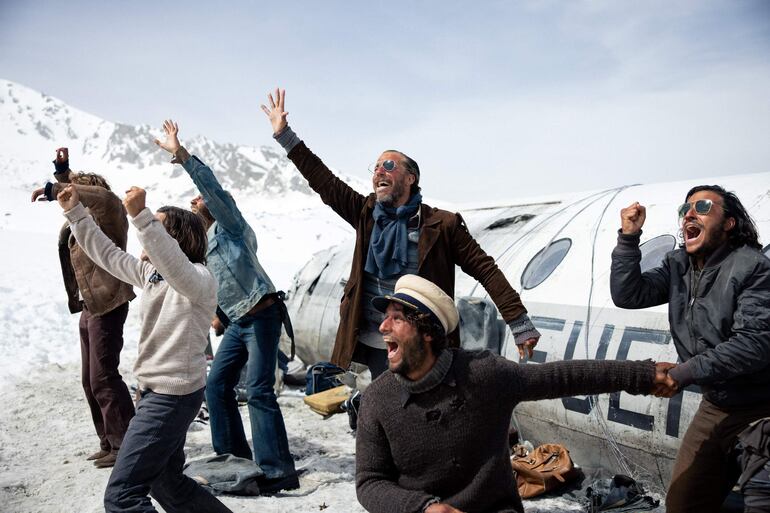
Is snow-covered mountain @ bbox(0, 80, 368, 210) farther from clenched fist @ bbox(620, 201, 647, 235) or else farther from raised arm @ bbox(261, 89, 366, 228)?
clenched fist @ bbox(620, 201, 647, 235)

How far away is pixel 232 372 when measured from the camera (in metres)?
5.27

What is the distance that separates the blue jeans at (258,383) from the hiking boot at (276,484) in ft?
0.10

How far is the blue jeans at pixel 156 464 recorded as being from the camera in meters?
3.21

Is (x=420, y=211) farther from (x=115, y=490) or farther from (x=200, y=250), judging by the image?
(x=115, y=490)

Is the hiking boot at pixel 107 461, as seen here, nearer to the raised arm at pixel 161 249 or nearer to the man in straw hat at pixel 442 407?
the raised arm at pixel 161 249

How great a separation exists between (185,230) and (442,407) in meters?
1.81

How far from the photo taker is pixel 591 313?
5.29m

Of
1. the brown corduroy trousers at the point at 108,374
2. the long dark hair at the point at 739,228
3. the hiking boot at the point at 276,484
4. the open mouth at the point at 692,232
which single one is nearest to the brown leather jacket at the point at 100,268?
the brown corduroy trousers at the point at 108,374

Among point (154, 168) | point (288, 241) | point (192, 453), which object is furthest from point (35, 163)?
point (192, 453)

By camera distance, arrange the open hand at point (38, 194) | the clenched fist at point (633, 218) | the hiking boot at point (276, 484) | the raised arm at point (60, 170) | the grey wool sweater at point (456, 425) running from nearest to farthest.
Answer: the grey wool sweater at point (456, 425), the clenched fist at point (633, 218), the open hand at point (38, 194), the raised arm at point (60, 170), the hiking boot at point (276, 484)

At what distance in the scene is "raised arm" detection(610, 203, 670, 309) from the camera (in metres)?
3.54

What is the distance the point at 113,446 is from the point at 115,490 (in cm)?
246

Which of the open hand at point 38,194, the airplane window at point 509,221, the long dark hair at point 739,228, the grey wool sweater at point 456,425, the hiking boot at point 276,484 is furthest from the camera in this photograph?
the airplane window at point 509,221

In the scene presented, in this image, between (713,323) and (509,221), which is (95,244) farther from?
(509,221)
